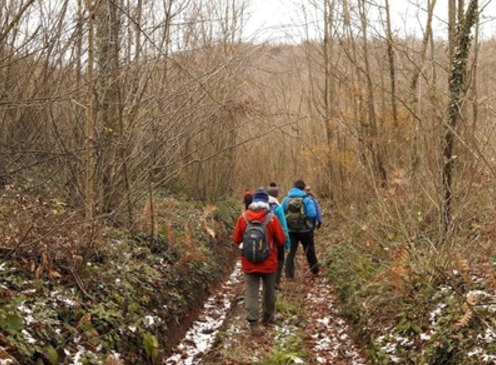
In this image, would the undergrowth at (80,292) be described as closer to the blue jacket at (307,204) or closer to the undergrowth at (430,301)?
the blue jacket at (307,204)

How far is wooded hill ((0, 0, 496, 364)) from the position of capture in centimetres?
585

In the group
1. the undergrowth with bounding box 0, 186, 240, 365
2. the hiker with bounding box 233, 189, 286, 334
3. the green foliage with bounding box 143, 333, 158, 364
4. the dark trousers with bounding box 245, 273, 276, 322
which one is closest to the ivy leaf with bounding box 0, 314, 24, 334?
the undergrowth with bounding box 0, 186, 240, 365

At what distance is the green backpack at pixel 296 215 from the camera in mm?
9820

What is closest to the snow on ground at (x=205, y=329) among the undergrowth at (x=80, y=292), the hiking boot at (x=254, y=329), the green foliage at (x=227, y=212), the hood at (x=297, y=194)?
the undergrowth at (x=80, y=292)

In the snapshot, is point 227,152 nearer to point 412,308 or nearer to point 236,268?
point 236,268

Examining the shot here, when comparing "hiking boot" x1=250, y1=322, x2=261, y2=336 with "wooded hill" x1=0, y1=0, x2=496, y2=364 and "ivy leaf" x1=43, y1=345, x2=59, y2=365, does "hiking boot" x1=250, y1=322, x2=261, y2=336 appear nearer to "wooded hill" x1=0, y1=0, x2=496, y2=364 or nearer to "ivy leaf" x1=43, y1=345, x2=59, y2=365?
"wooded hill" x1=0, y1=0, x2=496, y2=364

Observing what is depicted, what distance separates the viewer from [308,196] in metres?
→ 10.2

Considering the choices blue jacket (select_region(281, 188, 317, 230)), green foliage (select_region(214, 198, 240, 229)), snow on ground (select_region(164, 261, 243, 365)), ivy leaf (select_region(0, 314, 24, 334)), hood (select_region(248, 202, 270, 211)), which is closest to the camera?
ivy leaf (select_region(0, 314, 24, 334))

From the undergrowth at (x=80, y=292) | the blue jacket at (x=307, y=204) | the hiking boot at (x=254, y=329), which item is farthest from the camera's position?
the blue jacket at (x=307, y=204)

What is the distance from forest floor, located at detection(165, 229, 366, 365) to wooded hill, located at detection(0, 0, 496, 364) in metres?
0.43

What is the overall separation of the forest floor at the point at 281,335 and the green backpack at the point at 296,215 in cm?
119

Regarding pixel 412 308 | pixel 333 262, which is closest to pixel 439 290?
pixel 412 308

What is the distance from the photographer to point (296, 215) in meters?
9.86

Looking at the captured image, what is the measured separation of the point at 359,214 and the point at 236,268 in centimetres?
366
